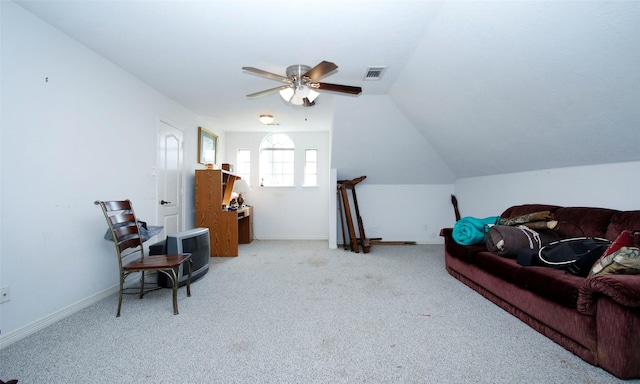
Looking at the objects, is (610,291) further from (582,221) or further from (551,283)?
(582,221)

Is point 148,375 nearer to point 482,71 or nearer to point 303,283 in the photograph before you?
point 303,283

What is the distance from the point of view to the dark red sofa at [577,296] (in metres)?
1.39

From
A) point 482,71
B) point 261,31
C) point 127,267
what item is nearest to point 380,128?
point 482,71

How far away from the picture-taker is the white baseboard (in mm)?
1841

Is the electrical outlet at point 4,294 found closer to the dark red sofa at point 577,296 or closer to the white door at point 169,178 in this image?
the white door at point 169,178

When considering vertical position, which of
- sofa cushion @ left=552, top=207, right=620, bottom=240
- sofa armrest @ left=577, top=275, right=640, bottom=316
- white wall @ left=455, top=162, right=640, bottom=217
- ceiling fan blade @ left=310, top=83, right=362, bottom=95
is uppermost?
ceiling fan blade @ left=310, top=83, right=362, bottom=95

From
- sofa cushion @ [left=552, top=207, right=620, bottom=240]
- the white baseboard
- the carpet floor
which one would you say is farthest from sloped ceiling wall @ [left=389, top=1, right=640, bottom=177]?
the white baseboard

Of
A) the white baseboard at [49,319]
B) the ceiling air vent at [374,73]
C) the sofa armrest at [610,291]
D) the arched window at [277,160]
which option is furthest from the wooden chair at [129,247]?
the arched window at [277,160]

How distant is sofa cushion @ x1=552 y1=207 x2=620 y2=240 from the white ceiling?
1.64 ft

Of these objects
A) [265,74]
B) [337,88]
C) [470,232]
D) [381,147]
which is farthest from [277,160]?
[470,232]

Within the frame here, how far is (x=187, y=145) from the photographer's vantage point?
170 inches

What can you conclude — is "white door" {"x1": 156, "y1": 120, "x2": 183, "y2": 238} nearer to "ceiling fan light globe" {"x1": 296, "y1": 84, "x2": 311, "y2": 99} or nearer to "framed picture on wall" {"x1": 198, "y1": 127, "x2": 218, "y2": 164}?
"framed picture on wall" {"x1": 198, "y1": 127, "x2": 218, "y2": 164}

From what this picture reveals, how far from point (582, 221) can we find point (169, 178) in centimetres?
482

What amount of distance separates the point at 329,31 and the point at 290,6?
0.43 m
